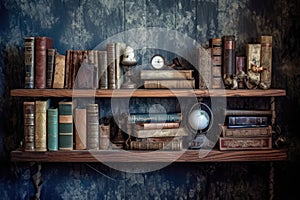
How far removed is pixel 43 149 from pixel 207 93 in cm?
88

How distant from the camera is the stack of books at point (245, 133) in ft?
7.52

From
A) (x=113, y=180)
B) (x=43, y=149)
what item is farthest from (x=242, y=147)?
(x=43, y=149)

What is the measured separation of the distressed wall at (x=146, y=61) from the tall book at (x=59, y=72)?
0.23m

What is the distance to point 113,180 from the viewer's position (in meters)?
2.52

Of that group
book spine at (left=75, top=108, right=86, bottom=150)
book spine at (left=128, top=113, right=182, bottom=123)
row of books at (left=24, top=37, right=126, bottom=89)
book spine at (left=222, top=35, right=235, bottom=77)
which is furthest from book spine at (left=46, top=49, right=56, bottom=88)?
book spine at (left=222, top=35, right=235, bottom=77)

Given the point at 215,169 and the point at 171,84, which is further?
the point at 215,169

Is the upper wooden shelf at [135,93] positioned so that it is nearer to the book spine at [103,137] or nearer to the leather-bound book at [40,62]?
the leather-bound book at [40,62]

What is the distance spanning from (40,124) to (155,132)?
583 mm

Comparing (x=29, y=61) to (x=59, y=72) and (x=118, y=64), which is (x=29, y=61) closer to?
(x=59, y=72)

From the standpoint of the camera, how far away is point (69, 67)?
7.43 ft

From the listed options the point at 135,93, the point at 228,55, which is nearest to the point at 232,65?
the point at 228,55

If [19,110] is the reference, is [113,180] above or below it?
below

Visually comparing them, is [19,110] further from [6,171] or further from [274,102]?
[274,102]

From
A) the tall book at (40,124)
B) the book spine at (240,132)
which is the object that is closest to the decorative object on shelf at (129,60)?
the tall book at (40,124)
